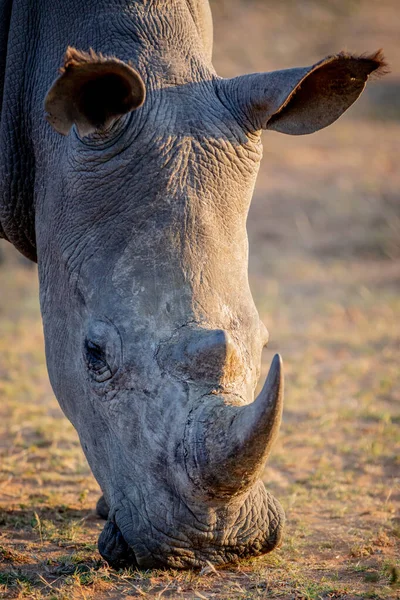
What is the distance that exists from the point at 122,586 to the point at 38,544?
877 mm

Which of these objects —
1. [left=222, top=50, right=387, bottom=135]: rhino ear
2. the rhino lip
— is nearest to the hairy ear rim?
[left=222, top=50, right=387, bottom=135]: rhino ear

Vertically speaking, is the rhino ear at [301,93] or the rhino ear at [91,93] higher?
the rhino ear at [301,93]

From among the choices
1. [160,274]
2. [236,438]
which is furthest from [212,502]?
[160,274]

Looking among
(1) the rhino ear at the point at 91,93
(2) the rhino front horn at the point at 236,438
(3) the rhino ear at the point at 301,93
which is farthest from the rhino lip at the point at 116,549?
(3) the rhino ear at the point at 301,93

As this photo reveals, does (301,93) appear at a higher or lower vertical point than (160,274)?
higher

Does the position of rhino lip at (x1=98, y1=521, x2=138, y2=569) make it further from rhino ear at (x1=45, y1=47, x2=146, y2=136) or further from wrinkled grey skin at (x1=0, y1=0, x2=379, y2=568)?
rhino ear at (x1=45, y1=47, x2=146, y2=136)

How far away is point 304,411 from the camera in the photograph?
24.5ft

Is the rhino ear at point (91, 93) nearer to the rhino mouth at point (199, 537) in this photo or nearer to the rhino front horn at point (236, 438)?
the rhino front horn at point (236, 438)

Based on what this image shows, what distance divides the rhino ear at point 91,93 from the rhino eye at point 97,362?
36.9 inches

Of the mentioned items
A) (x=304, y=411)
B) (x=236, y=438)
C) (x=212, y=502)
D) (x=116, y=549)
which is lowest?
(x=116, y=549)

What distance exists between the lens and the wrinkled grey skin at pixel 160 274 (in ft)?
11.7

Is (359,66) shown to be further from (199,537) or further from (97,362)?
(199,537)

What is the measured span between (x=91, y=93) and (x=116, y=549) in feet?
6.35

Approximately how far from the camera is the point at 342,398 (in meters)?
7.83
